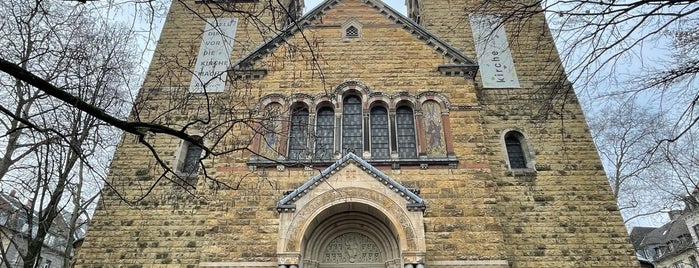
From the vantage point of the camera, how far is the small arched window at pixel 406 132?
12.6m

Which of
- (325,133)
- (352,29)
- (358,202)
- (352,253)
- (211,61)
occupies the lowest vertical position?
(352,253)

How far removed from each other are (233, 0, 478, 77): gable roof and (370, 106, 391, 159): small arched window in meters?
2.79

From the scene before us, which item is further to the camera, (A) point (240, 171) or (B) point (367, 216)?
(A) point (240, 171)

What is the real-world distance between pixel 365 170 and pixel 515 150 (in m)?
6.75

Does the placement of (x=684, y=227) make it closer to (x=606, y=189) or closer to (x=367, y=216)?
(x=606, y=189)

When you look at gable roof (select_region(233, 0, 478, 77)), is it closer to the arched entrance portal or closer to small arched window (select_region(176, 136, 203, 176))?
small arched window (select_region(176, 136, 203, 176))

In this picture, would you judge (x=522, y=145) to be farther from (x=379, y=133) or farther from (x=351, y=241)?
(x=351, y=241)

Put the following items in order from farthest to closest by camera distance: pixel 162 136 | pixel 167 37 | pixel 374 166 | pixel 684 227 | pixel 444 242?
1. pixel 684 227
2. pixel 167 37
3. pixel 162 136
4. pixel 374 166
5. pixel 444 242

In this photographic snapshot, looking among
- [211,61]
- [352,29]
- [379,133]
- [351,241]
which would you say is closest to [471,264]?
[351,241]

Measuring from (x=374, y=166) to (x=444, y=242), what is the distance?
2.80 meters

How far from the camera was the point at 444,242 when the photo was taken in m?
10.8

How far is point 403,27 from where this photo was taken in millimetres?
15367

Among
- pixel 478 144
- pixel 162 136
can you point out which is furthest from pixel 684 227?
pixel 162 136

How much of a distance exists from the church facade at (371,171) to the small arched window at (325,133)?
5cm
